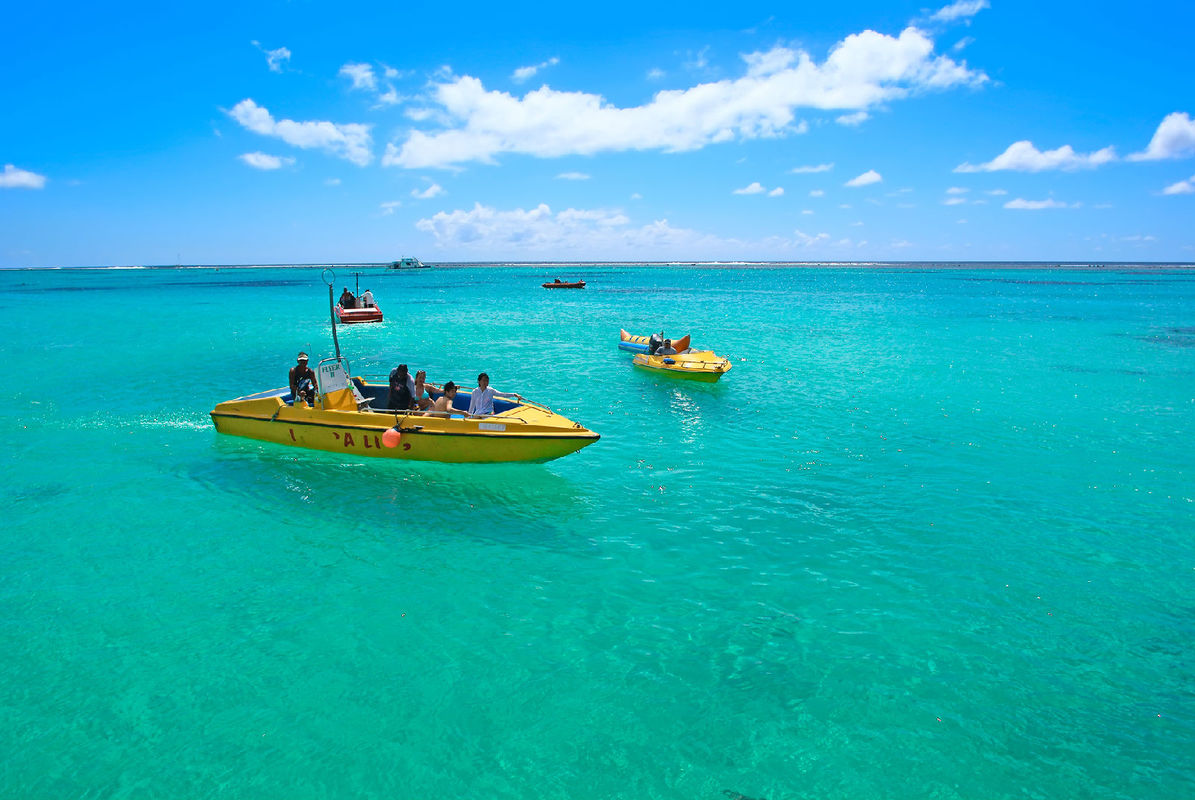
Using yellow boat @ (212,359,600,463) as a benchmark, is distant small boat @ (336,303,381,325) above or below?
above

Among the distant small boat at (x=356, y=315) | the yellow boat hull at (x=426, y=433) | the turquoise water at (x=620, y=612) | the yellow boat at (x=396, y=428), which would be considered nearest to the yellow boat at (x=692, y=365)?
the turquoise water at (x=620, y=612)

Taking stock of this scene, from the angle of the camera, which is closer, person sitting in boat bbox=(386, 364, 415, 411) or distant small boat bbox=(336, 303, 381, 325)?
person sitting in boat bbox=(386, 364, 415, 411)

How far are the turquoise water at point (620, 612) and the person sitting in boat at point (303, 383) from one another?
6.59 feet

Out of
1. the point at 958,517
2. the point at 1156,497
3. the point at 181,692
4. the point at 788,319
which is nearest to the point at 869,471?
the point at 958,517

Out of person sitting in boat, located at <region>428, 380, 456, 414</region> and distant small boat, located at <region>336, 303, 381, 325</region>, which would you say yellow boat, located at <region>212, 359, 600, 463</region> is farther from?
distant small boat, located at <region>336, 303, 381, 325</region>

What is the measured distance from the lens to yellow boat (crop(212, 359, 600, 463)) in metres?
16.2

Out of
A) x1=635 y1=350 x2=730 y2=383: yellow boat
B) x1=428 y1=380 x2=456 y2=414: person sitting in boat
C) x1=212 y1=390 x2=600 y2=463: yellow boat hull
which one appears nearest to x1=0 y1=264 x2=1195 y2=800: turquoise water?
x1=212 y1=390 x2=600 y2=463: yellow boat hull

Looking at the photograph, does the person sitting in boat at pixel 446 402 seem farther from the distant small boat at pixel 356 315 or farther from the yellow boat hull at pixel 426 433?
the distant small boat at pixel 356 315

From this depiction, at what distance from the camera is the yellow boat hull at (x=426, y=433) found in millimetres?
16141

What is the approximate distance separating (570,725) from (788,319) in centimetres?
6238

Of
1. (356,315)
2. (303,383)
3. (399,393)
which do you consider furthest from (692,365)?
(356,315)

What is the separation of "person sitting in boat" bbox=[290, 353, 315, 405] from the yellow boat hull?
15.6 inches

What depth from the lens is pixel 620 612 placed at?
10438mm

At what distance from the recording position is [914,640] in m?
9.69
